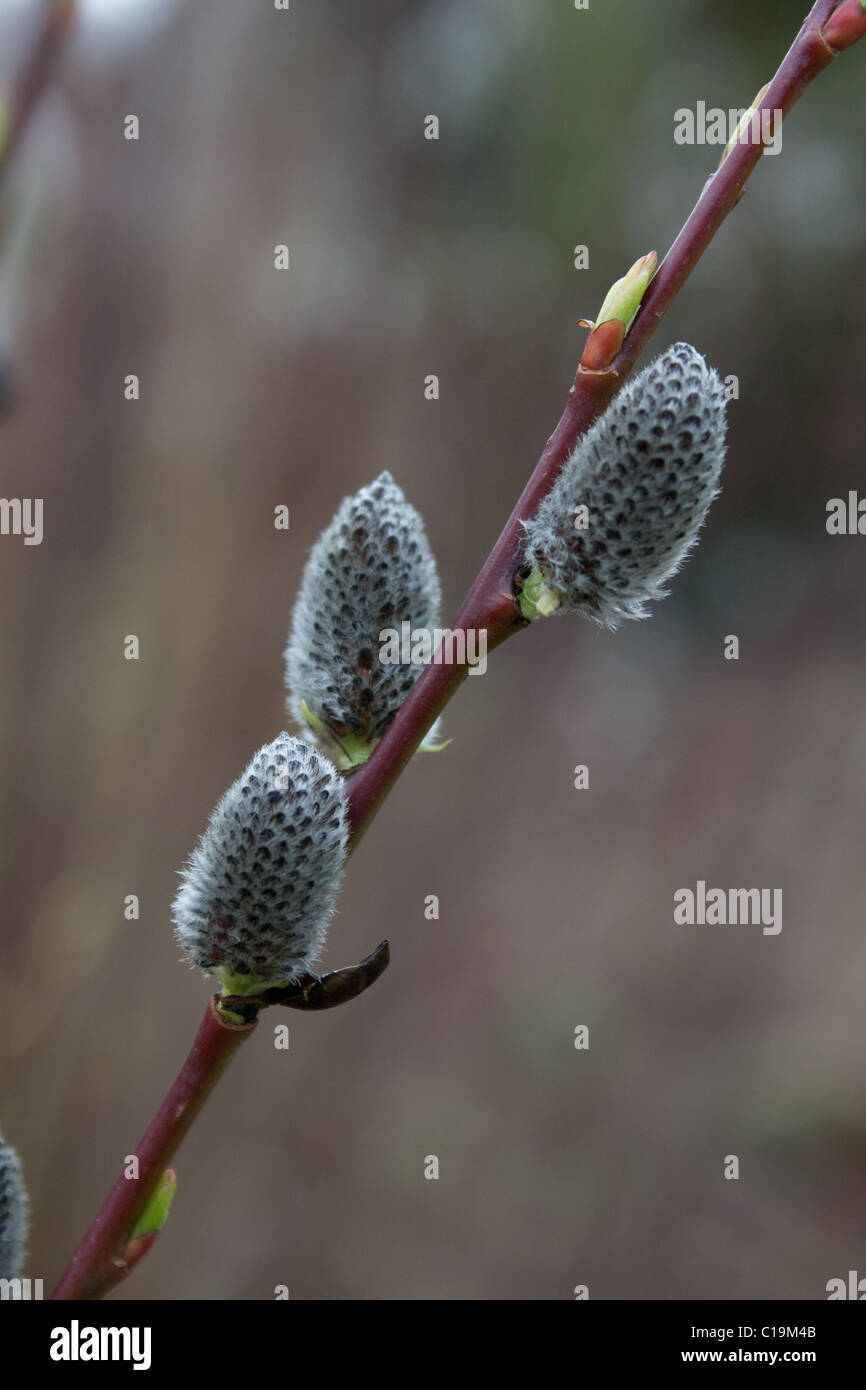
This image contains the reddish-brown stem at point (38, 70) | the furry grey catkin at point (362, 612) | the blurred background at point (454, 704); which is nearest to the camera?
the furry grey catkin at point (362, 612)

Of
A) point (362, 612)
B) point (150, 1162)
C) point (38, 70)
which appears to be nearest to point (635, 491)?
point (362, 612)

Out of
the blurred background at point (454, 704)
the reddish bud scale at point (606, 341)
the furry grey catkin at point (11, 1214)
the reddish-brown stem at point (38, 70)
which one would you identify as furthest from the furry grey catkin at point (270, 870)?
the blurred background at point (454, 704)

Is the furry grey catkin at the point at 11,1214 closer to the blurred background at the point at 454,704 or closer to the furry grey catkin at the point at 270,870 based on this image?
the furry grey catkin at the point at 270,870

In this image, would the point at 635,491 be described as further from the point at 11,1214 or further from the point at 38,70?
the point at 38,70

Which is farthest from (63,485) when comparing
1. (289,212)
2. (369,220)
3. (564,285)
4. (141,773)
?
(564,285)

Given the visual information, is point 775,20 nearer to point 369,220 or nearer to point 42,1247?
point 369,220

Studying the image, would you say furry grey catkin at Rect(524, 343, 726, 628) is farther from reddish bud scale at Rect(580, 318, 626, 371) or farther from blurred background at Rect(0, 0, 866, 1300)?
blurred background at Rect(0, 0, 866, 1300)

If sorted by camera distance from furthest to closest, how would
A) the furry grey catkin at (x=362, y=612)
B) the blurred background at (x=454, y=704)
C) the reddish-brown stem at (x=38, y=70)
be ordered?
the blurred background at (x=454, y=704) < the reddish-brown stem at (x=38, y=70) < the furry grey catkin at (x=362, y=612)
